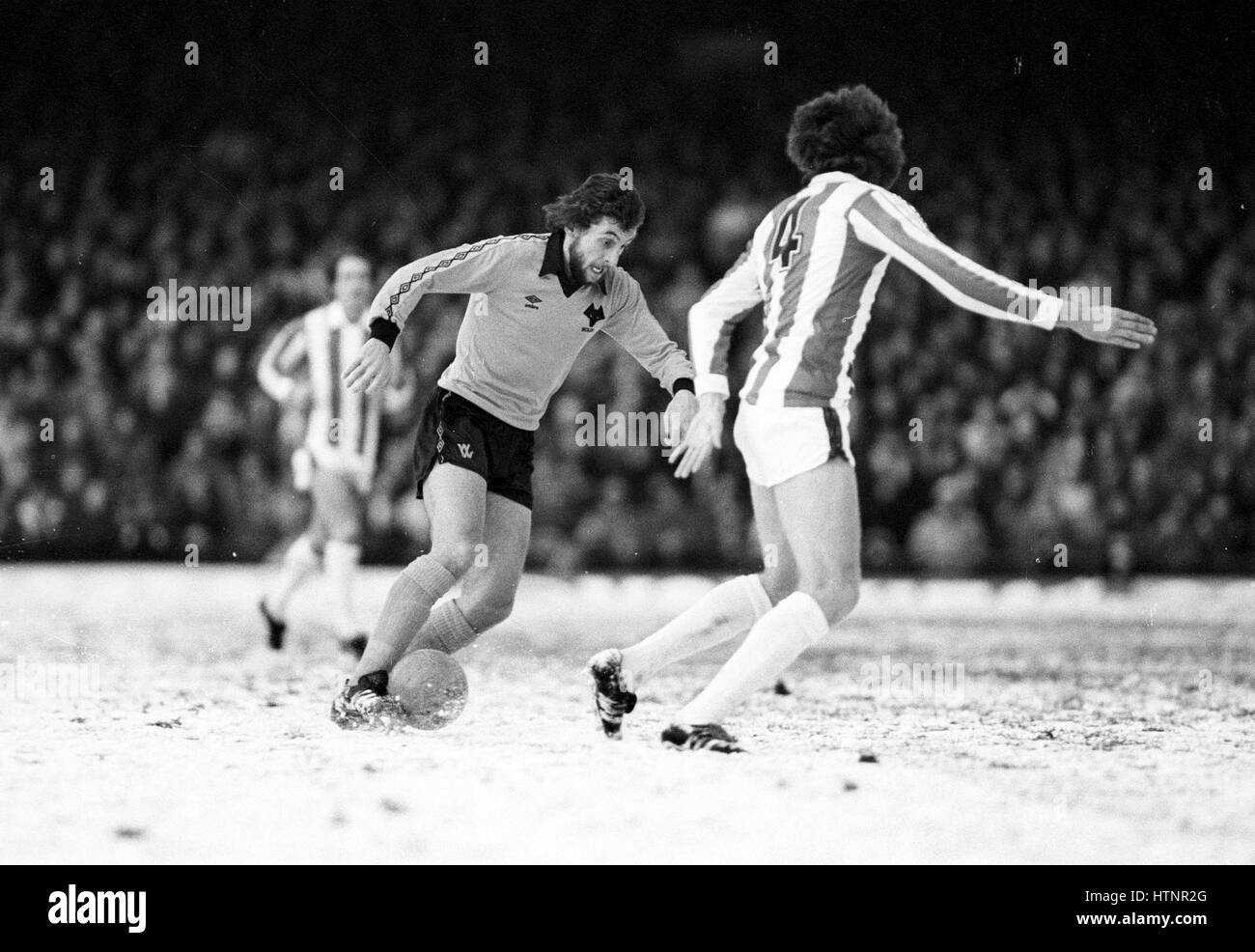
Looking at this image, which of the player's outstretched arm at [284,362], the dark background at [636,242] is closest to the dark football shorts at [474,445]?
the player's outstretched arm at [284,362]

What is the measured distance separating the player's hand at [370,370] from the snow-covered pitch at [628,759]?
40.8 inches

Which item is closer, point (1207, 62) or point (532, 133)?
point (1207, 62)

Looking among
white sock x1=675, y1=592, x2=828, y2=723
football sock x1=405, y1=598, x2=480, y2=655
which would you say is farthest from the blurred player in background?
white sock x1=675, y1=592, x2=828, y2=723

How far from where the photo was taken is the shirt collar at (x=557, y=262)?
4.33 meters

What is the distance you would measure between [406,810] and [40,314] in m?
8.78

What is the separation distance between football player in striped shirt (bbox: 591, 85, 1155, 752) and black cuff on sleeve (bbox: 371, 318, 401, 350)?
87cm

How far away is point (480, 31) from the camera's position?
10.2 meters

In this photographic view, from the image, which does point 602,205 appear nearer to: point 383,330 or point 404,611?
point 383,330

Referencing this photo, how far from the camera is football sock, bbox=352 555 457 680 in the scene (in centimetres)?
411

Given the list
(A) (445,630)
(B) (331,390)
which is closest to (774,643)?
(A) (445,630)

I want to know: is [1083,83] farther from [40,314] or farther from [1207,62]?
[40,314]

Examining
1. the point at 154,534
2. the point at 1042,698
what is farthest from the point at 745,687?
the point at 154,534

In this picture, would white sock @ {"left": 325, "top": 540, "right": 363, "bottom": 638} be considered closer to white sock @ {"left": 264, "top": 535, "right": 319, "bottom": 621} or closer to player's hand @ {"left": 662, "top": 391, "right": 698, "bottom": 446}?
white sock @ {"left": 264, "top": 535, "right": 319, "bottom": 621}

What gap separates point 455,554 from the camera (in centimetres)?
418
